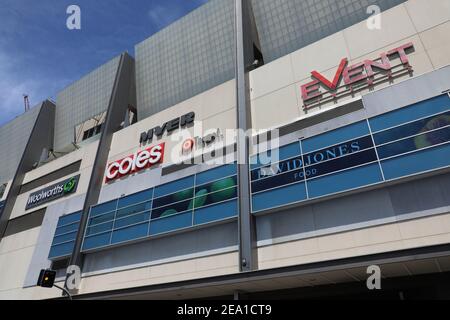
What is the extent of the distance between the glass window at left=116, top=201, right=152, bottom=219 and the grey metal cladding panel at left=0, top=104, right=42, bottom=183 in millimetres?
21343

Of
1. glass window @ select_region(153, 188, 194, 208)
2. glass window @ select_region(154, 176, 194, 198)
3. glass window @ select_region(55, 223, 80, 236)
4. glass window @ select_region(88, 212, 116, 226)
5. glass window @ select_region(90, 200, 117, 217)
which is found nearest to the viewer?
glass window @ select_region(153, 188, 194, 208)

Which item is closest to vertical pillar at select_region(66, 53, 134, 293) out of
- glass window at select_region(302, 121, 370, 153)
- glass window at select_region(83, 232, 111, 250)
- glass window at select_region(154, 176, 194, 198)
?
glass window at select_region(83, 232, 111, 250)

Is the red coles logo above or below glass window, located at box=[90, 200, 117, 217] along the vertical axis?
above

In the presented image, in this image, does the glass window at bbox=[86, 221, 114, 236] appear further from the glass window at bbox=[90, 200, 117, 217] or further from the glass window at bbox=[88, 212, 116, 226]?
the glass window at bbox=[90, 200, 117, 217]

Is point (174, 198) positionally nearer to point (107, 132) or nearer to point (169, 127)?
point (169, 127)

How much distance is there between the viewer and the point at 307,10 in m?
23.9

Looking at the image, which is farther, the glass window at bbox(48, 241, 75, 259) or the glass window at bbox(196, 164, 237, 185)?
the glass window at bbox(48, 241, 75, 259)

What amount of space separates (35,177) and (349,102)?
32267 millimetres

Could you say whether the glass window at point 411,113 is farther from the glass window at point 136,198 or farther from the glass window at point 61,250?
the glass window at point 61,250

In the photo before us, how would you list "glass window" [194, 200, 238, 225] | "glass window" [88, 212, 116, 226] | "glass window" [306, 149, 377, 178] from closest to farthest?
1. "glass window" [306, 149, 377, 178]
2. "glass window" [194, 200, 238, 225]
3. "glass window" [88, 212, 116, 226]

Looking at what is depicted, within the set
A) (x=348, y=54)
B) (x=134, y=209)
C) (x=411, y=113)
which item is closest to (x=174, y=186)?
(x=134, y=209)

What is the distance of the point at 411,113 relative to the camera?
51.9 feet

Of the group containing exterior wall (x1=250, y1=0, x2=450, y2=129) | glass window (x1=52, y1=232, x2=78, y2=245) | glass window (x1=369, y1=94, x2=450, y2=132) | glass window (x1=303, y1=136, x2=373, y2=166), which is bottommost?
glass window (x1=52, y1=232, x2=78, y2=245)

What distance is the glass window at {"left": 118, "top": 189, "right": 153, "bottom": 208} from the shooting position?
23.4 meters
